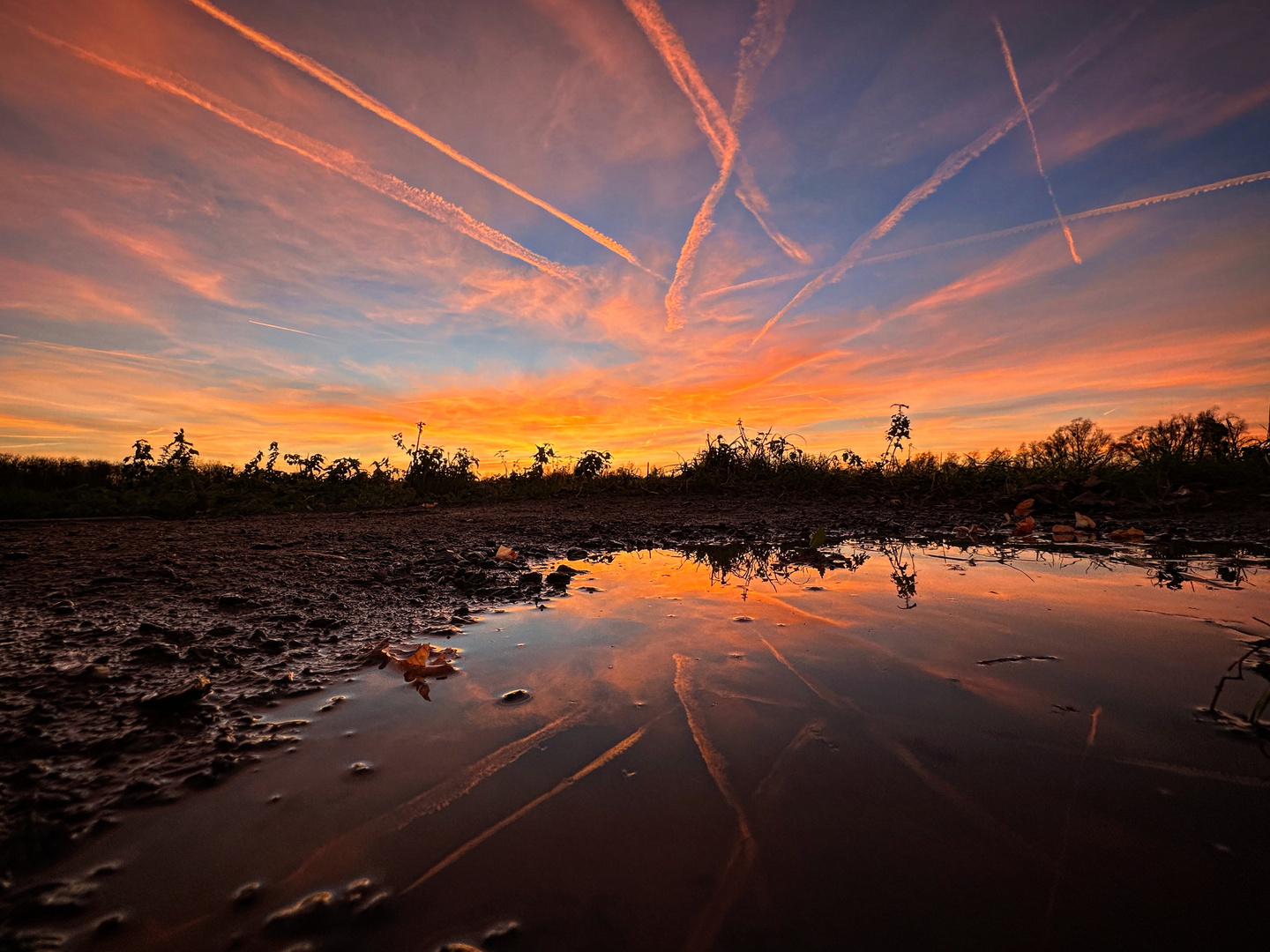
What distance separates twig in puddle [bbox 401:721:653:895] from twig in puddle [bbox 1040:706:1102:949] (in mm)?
849

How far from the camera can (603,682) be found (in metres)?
1.79

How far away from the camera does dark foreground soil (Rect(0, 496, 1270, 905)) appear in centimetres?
134

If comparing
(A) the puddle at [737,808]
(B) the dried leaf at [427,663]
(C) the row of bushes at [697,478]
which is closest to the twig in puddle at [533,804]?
(A) the puddle at [737,808]

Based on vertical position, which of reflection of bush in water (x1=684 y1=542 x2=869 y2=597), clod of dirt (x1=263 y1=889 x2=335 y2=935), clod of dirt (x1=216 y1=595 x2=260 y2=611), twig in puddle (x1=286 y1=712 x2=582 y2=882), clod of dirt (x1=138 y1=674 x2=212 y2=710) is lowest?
clod of dirt (x1=263 y1=889 x2=335 y2=935)

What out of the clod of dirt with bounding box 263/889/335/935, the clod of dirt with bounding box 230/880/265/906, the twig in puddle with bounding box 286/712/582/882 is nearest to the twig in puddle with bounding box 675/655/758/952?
the twig in puddle with bounding box 286/712/582/882

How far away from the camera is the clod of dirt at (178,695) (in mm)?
1636

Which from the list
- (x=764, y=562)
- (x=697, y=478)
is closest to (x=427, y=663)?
(x=764, y=562)

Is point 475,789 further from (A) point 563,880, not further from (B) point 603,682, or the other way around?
(B) point 603,682

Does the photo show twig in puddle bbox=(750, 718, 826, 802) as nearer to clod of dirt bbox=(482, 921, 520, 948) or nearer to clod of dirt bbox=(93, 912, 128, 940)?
clod of dirt bbox=(482, 921, 520, 948)

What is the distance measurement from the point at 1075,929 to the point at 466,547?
13.3 feet

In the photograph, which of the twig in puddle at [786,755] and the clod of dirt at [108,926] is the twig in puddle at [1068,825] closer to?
the twig in puddle at [786,755]

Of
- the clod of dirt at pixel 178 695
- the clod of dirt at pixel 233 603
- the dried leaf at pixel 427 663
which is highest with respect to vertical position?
the clod of dirt at pixel 233 603

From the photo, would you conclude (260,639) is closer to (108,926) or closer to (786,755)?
(108,926)

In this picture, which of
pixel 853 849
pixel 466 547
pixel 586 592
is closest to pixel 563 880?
pixel 853 849
